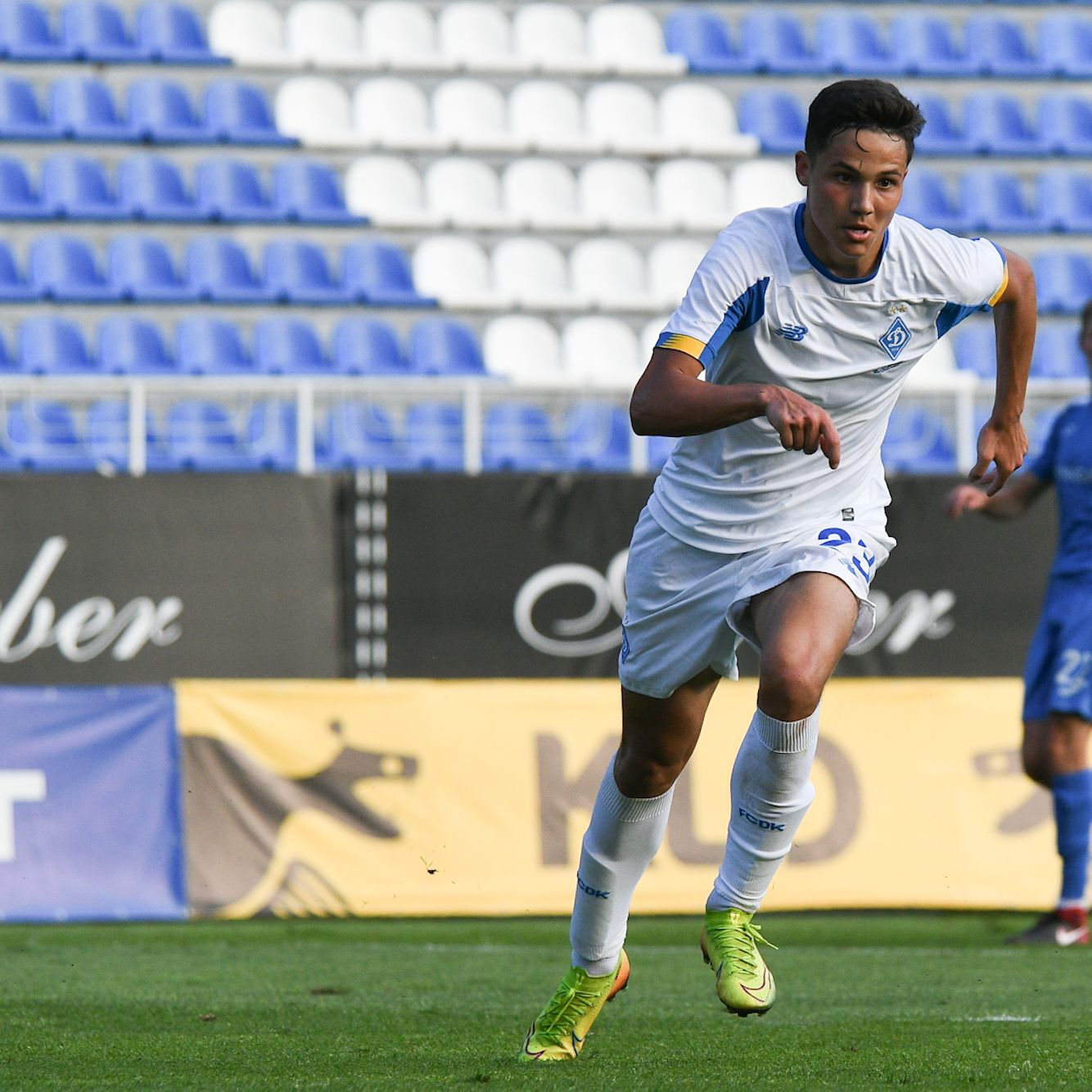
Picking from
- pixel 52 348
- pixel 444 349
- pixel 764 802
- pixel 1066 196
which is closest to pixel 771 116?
pixel 1066 196

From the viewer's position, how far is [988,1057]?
11.6 ft

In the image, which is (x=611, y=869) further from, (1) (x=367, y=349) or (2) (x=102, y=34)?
(2) (x=102, y=34)

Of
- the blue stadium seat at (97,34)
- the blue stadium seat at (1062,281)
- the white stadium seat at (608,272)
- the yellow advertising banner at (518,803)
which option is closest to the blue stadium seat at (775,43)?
the white stadium seat at (608,272)

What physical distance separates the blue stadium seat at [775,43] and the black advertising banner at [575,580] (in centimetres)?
541

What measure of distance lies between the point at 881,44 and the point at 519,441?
5768 mm

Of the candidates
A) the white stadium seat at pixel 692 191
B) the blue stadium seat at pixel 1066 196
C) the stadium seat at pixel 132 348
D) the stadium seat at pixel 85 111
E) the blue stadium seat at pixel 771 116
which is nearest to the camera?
the stadium seat at pixel 132 348

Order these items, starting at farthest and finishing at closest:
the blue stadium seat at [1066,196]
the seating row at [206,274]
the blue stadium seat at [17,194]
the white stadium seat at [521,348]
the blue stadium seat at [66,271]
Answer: the blue stadium seat at [1066,196] → the white stadium seat at [521,348] → the blue stadium seat at [17,194] → the seating row at [206,274] → the blue stadium seat at [66,271]

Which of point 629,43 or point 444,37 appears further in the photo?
point 629,43

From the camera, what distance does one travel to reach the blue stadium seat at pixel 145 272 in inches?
499

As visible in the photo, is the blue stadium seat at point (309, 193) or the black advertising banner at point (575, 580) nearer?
the black advertising banner at point (575, 580)

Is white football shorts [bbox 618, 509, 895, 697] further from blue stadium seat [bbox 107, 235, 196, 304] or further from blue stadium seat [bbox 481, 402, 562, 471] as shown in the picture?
blue stadium seat [bbox 107, 235, 196, 304]

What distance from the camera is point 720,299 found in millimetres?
3467

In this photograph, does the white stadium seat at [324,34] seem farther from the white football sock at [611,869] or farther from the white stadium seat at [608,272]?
the white football sock at [611,869]

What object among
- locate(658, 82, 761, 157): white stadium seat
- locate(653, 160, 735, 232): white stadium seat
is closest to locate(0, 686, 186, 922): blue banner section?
locate(653, 160, 735, 232): white stadium seat
